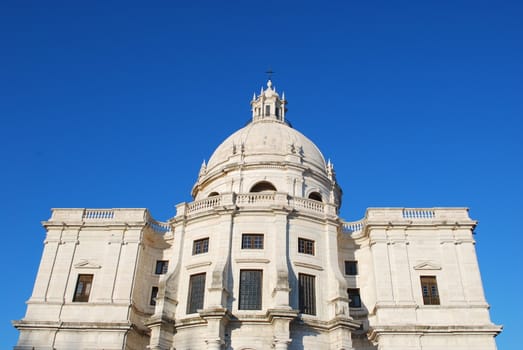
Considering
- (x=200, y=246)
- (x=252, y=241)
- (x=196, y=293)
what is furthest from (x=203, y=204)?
(x=196, y=293)

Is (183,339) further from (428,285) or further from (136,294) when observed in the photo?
(428,285)

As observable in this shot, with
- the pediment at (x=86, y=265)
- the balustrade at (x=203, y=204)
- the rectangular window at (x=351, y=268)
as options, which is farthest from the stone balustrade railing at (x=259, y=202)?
the pediment at (x=86, y=265)

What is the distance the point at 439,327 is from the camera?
3033 cm

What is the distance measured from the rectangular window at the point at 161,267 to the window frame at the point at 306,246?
10.2m

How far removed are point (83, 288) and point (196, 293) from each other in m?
8.20

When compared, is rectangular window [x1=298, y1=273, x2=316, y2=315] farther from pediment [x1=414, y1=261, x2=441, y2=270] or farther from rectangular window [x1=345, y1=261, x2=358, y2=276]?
pediment [x1=414, y1=261, x2=441, y2=270]

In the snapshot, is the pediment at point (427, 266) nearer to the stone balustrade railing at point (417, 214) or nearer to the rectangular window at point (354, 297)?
the stone balustrade railing at point (417, 214)


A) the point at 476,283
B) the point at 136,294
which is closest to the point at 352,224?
the point at 476,283

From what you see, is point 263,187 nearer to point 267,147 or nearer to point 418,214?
point 267,147

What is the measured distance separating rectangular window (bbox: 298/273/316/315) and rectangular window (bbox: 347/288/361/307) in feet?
14.4

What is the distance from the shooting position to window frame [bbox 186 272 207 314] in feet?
101

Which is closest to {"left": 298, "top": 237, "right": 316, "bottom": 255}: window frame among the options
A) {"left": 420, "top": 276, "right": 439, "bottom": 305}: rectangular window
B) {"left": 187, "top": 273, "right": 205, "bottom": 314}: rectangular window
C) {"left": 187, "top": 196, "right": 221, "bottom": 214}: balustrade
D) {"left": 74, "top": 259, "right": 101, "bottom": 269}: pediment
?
{"left": 187, "top": 196, "right": 221, "bottom": 214}: balustrade

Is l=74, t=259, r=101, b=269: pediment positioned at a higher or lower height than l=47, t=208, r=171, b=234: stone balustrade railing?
lower

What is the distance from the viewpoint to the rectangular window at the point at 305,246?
32.3 m
